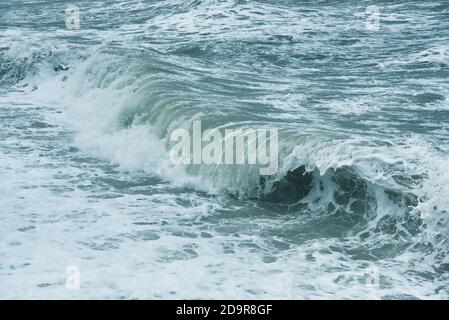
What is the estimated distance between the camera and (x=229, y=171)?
979 cm

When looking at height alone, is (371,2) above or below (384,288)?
above

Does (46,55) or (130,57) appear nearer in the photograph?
(130,57)

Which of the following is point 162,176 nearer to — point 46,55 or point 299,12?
point 46,55

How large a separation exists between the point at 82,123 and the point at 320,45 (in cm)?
779

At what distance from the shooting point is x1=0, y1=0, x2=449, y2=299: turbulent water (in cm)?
695

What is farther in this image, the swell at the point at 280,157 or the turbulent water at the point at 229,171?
the swell at the point at 280,157

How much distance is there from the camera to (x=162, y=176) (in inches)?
406

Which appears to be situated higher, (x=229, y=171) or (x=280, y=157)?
(x=280, y=157)

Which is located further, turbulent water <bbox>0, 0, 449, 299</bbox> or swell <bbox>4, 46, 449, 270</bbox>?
swell <bbox>4, 46, 449, 270</bbox>

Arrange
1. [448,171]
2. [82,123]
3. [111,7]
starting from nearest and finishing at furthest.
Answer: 1. [448,171]
2. [82,123]
3. [111,7]

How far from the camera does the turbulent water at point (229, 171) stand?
22.8 feet

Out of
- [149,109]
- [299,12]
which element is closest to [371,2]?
[299,12]
